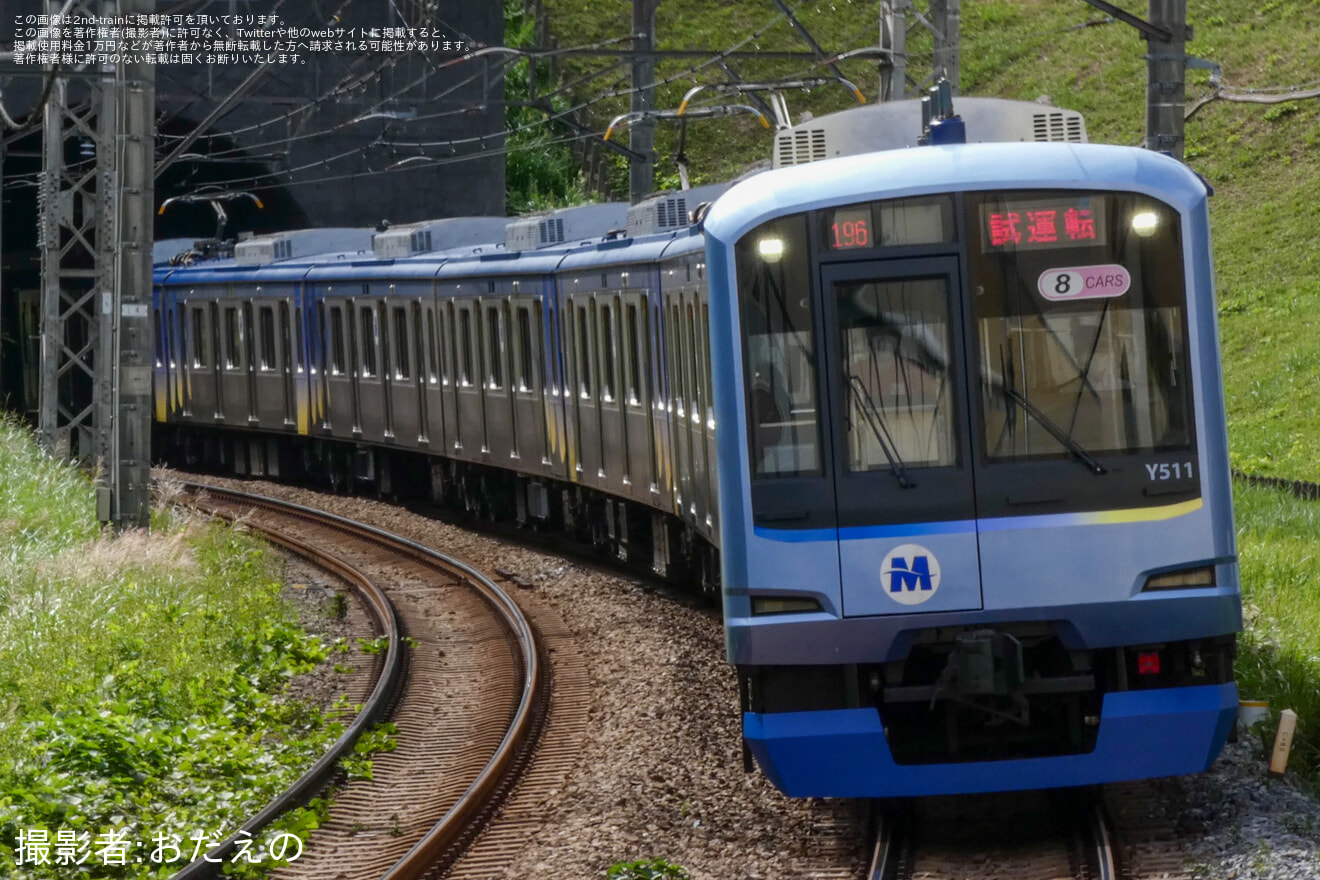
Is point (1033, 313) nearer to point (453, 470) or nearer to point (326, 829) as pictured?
point (326, 829)

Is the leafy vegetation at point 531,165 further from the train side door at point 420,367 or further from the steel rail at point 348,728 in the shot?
the steel rail at point 348,728

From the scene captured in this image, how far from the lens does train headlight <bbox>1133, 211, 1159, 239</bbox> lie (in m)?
7.43

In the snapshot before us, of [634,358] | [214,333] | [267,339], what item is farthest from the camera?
[214,333]

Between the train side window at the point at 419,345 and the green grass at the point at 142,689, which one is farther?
the train side window at the point at 419,345

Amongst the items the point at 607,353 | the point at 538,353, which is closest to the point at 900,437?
the point at 607,353

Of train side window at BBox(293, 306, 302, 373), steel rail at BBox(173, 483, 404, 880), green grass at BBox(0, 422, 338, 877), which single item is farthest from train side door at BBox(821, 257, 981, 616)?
train side window at BBox(293, 306, 302, 373)

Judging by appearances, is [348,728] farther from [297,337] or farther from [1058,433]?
[297,337]

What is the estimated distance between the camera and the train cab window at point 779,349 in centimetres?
748

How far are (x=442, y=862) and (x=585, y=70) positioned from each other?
2188 inches

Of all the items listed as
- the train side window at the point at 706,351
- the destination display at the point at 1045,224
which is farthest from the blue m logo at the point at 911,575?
the train side window at the point at 706,351

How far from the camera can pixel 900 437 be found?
7.40 metres

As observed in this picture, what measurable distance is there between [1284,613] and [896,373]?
4.35 m

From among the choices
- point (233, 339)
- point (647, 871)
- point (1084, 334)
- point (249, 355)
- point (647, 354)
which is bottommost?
point (647, 871)

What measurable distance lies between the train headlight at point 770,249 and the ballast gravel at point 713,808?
7.31 feet
